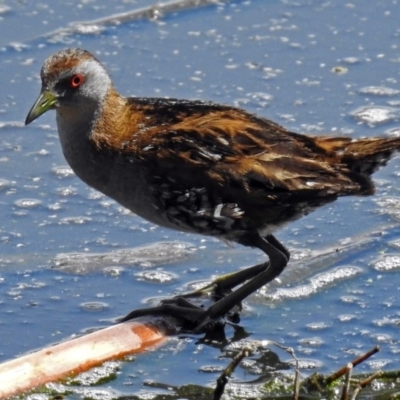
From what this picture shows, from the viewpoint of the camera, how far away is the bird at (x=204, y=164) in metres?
6.51

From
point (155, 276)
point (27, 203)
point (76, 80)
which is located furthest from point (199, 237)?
point (76, 80)

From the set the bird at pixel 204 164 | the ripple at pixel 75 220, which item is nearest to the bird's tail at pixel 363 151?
the bird at pixel 204 164

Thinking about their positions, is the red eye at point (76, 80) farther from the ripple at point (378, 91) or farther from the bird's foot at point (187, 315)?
the ripple at point (378, 91)

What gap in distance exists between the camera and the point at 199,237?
24.7 feet

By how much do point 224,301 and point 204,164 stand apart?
700mm

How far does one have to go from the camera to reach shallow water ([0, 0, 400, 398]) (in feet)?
21.1

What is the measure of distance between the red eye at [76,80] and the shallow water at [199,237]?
3.14 ft

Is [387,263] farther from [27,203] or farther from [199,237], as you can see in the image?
[27,203]

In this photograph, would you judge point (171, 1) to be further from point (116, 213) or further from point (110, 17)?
point (116, 213)

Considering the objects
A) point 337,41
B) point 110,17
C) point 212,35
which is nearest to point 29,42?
point 110,17

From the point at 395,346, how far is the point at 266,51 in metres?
3.92

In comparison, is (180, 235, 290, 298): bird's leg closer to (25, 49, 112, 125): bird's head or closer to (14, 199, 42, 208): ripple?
(25, 49, 112, 125): bird's head

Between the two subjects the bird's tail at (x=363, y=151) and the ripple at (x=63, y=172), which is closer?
the bird's tail at (x=363, y=151)

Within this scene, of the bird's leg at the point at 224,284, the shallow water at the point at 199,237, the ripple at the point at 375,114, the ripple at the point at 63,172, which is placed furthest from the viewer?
the ripple at the point at 375,114
